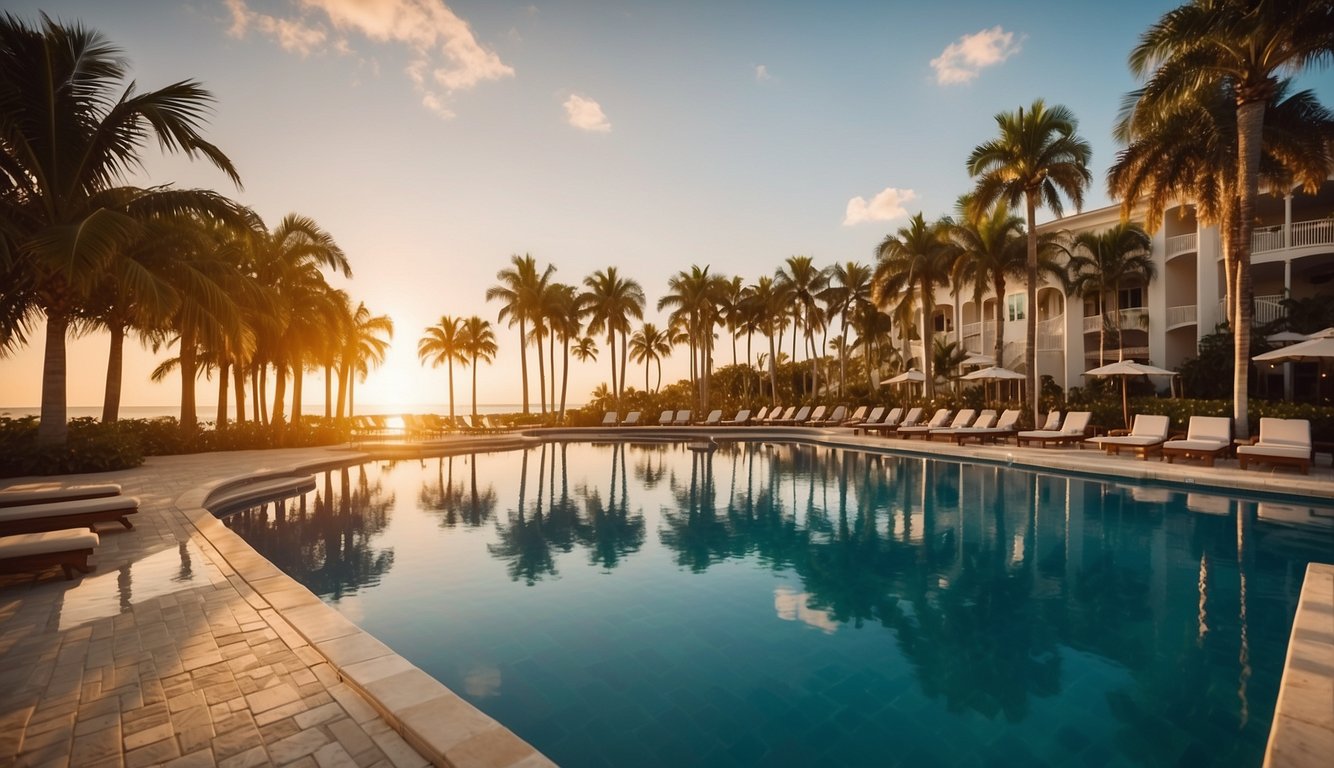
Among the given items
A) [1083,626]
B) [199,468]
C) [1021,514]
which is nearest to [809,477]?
[1021,514]

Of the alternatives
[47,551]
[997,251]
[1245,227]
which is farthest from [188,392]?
Result: [1245,227]

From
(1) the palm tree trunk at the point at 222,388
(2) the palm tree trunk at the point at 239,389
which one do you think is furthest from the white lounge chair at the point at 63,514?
(2) the palm tree trunk at the point at 239,389

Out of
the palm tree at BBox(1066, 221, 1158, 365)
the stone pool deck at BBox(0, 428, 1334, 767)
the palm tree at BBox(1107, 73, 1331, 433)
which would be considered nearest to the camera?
the stone pool deck at BBox(0, 428, 1334, 767)

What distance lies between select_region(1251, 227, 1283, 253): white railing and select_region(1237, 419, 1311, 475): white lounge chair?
14.9m

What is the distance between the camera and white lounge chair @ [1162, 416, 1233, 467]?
1218cm

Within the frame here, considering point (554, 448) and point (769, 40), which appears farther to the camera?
point (554, 448)

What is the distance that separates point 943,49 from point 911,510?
39.4 ft

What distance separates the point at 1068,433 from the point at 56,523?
2112cm

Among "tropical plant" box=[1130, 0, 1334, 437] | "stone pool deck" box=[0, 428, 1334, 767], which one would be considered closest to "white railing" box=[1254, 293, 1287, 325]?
"tropical plant" box=[1130, 0, 1334, 437]

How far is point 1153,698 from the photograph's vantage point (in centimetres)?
387

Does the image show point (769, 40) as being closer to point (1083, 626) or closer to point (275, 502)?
point (1083, 626)

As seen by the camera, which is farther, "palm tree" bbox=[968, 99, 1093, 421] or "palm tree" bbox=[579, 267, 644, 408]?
"palm tree" bbox=[579, 267, 644, 408]

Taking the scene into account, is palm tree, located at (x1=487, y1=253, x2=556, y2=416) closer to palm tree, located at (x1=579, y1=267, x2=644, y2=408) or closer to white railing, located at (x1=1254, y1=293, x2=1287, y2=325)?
palm tree, located at (x1=579, y1=267, x2=644, y2=408)

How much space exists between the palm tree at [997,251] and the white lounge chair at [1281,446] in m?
10.3
